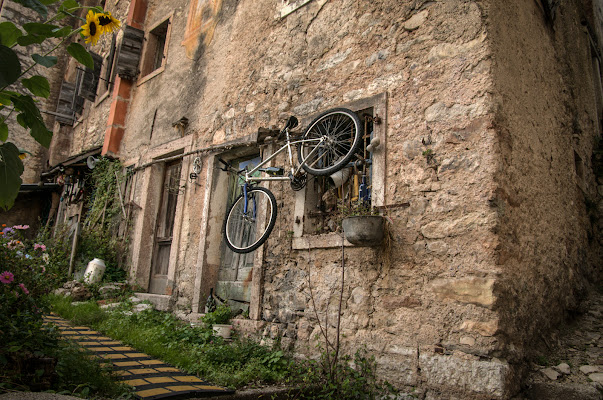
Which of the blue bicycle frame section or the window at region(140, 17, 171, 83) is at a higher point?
the window at region(140, 17, 171, 83)

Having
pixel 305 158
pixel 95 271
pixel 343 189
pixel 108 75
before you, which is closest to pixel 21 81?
pixel 305 158

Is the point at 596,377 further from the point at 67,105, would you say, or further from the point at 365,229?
the point at 67,105

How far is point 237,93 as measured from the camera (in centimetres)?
608

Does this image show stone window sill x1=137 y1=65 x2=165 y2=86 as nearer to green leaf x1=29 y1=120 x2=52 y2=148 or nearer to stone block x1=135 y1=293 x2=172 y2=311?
stone block x1=135 y1=293 x2=172 y2=311

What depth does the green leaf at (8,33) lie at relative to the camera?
1.22 meters

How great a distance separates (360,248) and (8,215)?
11.6m

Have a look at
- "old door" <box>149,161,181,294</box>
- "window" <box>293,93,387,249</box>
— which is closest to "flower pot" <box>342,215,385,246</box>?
"window" <box>293,93,387,249</box>

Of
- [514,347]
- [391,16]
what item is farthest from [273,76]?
[514,347]

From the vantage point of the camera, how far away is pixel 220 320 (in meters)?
5.04

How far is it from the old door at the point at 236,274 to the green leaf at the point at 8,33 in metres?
4.44

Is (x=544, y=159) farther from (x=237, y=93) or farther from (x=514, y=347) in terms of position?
(x=237, y=93)

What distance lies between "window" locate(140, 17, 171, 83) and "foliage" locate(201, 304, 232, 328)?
18.8 feet

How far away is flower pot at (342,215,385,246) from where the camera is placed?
3.67 metres

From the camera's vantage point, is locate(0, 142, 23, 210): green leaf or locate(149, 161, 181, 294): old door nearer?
locate(0, 142, 23, 210): green leaf
